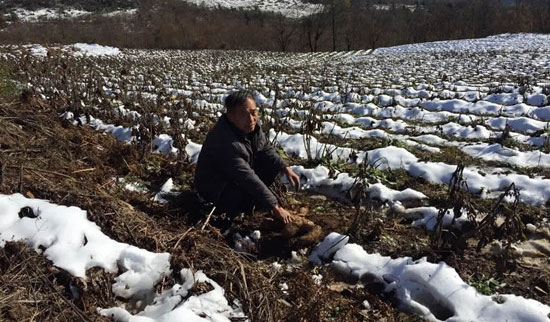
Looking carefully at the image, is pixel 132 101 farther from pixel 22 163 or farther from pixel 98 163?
pixel 22 163

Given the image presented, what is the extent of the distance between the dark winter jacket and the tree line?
3395 cm

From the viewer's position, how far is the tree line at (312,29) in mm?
35719

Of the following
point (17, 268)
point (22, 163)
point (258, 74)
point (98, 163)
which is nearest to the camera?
point (17, 268)

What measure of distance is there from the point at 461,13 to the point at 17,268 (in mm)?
46051

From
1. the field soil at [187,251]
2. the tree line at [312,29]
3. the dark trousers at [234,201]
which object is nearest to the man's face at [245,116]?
the dark trousers at [234,201]

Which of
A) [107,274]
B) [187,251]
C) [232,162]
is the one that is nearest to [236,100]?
[232,162]

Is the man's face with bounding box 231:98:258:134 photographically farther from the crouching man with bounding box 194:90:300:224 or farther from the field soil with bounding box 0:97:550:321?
the field soil with bounding box 0:97:550:321

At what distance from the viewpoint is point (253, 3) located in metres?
69.9

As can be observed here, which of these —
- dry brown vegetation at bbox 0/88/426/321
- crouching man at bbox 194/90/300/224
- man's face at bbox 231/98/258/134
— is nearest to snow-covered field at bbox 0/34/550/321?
dry brown vegetation at bbox 0/88/426/321

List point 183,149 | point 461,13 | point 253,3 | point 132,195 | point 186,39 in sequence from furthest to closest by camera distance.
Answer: point 253,3 < point 461,13 < point 186,39 < point 183,149 < point 132,195

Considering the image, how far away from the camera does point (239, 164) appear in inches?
135

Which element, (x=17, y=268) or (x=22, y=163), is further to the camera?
(x=22, y=163)

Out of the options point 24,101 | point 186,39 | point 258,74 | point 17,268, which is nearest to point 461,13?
point 186,39

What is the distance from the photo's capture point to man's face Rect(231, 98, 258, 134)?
3.52 metres
